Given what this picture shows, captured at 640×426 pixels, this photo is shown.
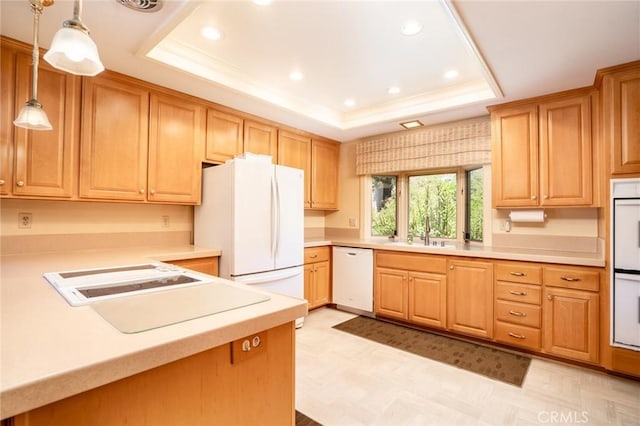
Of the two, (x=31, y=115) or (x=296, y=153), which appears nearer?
(x=31, y=115)

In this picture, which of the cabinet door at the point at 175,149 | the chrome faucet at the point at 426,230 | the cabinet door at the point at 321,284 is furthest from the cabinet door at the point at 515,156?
the cabinet door at the point at 175,149

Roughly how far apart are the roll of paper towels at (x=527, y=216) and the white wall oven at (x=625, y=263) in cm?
70

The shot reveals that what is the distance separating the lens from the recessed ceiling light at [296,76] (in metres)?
2.82

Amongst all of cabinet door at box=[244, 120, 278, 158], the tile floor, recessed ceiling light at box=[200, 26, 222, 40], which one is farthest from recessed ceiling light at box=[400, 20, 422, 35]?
the tile floor

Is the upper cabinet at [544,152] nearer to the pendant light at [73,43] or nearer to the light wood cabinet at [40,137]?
the pendant light at [73,43]

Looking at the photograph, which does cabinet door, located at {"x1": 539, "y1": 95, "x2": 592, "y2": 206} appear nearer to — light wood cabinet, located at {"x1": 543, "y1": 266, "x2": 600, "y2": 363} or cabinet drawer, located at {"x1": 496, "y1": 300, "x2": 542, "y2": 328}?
light wood cabinet, located at {"x1": 543, "y1": 266, "x2": 600, "y2": 363}

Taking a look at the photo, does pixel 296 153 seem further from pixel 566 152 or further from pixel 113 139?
pixel 566 152

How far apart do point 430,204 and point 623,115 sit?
1.97 metres

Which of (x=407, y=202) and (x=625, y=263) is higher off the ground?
(x=407, y=202)

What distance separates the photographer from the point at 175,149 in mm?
2824

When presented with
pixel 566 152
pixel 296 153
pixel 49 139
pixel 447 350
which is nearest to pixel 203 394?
pixel 49 139

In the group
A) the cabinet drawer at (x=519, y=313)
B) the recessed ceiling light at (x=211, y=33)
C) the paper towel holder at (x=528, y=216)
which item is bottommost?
the cabinet drawer at (x=519, y=313)

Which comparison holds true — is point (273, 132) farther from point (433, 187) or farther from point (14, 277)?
point (14, 277)

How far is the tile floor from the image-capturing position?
6.14 feet
